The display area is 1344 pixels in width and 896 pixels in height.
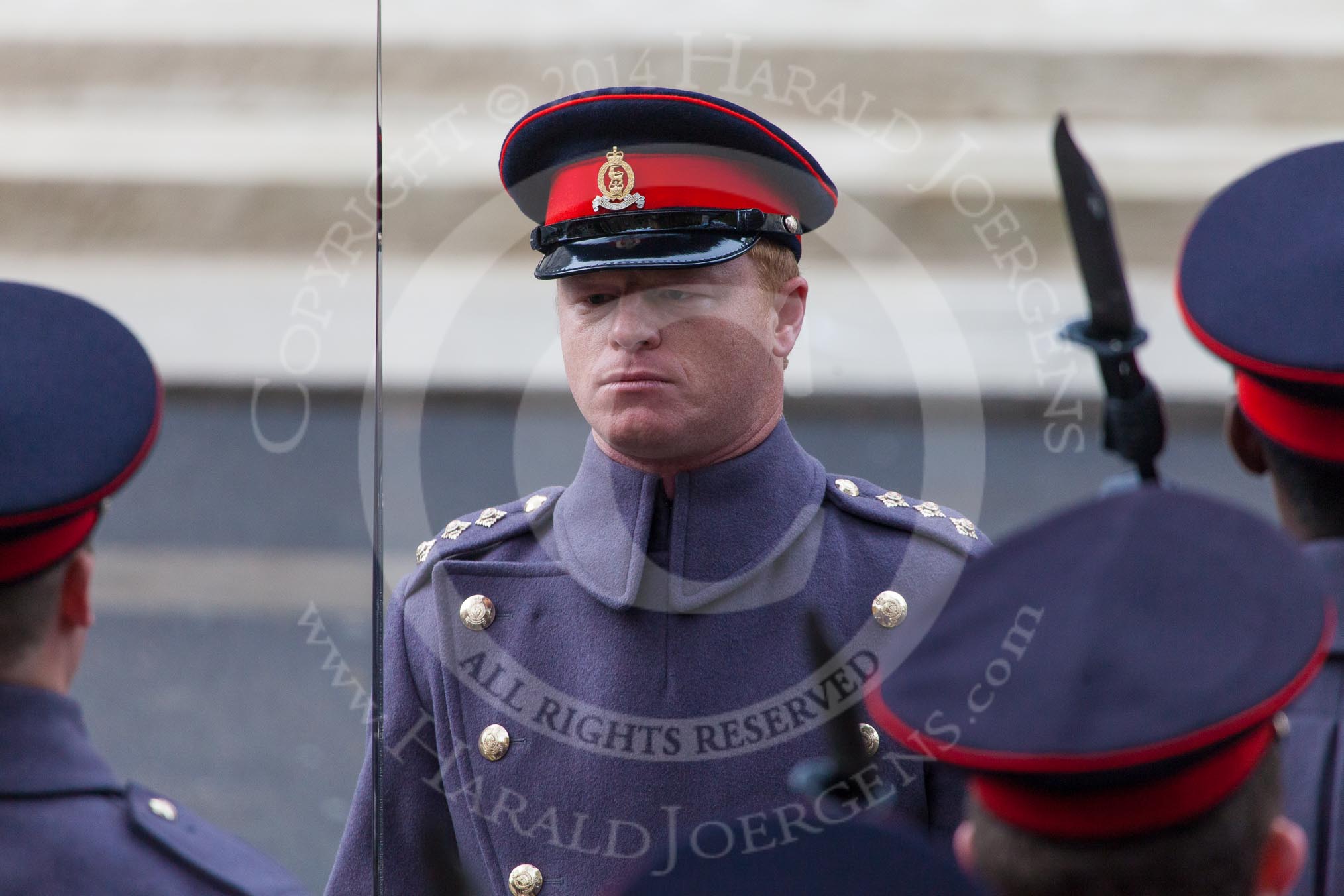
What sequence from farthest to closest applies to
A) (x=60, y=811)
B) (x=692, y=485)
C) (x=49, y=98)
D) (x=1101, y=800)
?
(x=49, y=98), (x=692, y=485), (x=60, y=811), (x=1101, y=800)

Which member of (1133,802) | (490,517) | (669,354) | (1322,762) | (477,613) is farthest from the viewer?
(490,517)

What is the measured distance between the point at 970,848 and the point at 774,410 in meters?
0.74

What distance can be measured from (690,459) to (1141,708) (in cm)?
76

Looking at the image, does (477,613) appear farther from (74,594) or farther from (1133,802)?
(1133,802)

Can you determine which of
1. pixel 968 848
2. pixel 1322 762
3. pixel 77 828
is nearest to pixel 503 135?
pixel 77 828

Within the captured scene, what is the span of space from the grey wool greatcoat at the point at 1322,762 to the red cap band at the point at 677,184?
66 centimetres

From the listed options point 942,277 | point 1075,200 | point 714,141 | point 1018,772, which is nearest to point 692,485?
point 714,141

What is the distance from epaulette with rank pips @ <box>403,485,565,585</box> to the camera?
1773 millimetres

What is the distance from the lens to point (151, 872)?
1.26 meters

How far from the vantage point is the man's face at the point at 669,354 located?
5.15 ft

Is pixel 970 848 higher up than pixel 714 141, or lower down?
lower down

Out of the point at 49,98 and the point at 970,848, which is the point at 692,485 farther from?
the point at 49,98

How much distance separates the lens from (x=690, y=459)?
1.65 metres

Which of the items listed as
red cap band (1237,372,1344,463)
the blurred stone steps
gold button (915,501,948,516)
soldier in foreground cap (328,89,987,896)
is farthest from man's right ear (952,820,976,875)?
the blurred stone steps
